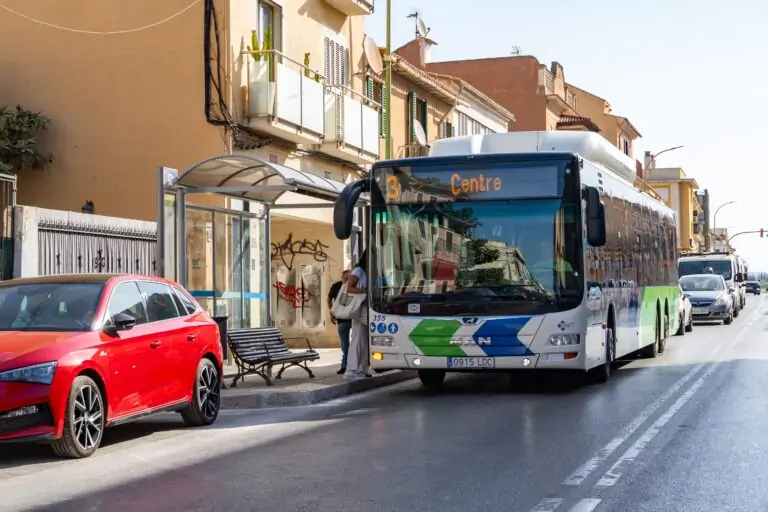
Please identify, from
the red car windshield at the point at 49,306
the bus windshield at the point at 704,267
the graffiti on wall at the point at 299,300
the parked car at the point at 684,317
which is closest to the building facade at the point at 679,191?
the bus windshield at the point at 704,267

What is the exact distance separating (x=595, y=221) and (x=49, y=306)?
687 cm

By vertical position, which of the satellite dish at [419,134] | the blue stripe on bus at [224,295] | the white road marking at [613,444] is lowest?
the white road marking at [613,444]

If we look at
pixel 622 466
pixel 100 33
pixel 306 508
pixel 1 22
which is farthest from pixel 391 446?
pixel 1 22

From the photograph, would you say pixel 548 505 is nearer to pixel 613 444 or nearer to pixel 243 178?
pixel 613 444

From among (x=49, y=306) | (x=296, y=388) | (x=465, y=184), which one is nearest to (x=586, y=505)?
(x=49, y=306)

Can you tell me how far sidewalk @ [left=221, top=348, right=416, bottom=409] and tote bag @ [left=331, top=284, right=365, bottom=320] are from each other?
922 millimetres

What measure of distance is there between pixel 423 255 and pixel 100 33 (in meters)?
11.2

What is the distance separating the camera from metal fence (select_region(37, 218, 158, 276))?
1625 centimetres

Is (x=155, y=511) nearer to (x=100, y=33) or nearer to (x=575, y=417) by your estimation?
(x=575, y=417)

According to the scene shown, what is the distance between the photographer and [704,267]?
1812 inches

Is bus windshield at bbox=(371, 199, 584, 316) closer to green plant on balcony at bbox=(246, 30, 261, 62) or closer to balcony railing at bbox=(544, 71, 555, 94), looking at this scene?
green plant on balcony at bbox=(246, 30, 261, 62)

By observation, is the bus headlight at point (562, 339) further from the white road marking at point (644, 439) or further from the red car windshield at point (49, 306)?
the red car windshield at point (49, 306)

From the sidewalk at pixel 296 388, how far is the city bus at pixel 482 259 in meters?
0.91

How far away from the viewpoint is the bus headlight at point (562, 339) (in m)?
14.8
